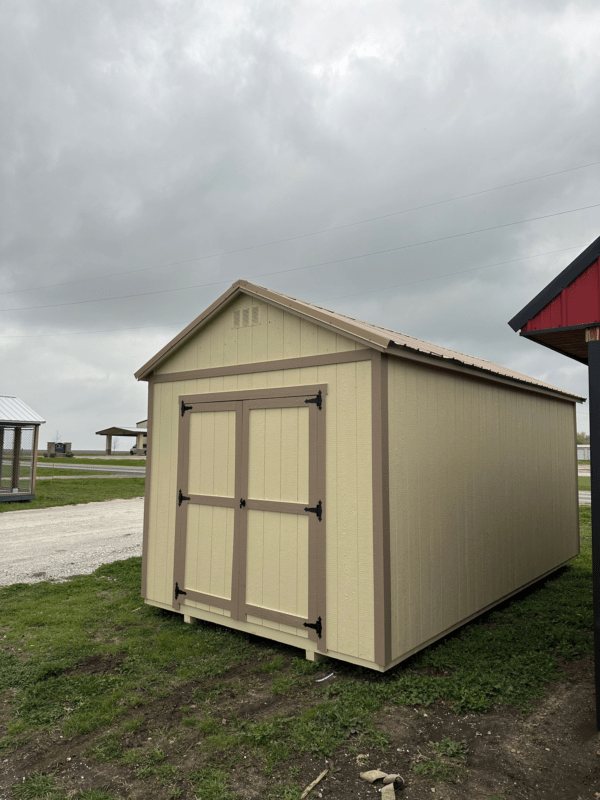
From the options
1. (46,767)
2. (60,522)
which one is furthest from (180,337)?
(60,522)

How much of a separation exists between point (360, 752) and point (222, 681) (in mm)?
1499

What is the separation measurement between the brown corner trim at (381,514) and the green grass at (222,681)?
16.6 inches

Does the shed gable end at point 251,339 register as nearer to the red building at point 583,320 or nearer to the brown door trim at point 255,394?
the brown door trim at point 255,394

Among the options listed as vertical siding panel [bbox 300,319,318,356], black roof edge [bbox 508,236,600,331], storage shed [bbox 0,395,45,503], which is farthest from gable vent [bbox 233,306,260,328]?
storage shed [bbox 0,395,45,503]

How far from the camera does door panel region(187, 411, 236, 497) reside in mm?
5699

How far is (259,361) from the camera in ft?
18.2

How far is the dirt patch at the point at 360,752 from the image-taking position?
313 cm

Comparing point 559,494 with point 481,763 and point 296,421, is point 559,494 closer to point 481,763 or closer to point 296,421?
point 296,421

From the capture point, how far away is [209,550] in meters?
5.80

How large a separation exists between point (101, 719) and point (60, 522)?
10.6 meters

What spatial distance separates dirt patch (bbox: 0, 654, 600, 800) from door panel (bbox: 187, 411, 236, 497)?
6.64ft

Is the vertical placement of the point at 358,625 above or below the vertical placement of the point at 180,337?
below

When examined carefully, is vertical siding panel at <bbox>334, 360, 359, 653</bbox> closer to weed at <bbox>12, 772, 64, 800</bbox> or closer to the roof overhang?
weed at <bbox>12, 772, 64, 800</bbox>

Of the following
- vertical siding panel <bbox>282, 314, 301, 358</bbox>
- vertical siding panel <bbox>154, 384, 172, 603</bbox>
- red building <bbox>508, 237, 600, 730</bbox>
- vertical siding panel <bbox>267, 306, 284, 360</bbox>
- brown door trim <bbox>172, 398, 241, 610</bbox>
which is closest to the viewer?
red building <bbox>508, 237, 600, 730</bbox>
